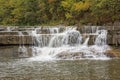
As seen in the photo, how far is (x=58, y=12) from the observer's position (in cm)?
4266

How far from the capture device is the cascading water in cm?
2801

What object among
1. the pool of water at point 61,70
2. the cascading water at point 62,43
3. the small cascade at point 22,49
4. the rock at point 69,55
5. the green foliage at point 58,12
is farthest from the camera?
the green foliage at point 58,12

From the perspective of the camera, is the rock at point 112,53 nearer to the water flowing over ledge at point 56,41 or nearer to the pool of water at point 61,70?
the water flowing over ledge at point 56,41

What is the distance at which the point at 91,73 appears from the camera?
20.5m

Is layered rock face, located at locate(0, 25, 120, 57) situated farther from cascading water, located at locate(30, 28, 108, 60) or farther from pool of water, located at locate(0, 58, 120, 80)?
pool of water, located at locate(0, 58, 120, 80)

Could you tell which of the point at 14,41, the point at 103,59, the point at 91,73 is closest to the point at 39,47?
the point at 14,41

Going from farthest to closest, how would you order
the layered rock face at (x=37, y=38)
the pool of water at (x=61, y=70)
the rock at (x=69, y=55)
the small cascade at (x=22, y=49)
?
the layered rock face at (x=37, y=38)
the small cascade at (x=22, y=49)
the rock at (x=69, y=55)
the pool of water at (x=61, y=70)

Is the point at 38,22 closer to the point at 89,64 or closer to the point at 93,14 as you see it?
the point at 93,14

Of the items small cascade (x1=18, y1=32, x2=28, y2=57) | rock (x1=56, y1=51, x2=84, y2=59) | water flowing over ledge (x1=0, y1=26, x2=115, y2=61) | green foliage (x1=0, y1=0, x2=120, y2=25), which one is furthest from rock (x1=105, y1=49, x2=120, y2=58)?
green foliage (x1=0, y1=0, x2=120, y2=25)

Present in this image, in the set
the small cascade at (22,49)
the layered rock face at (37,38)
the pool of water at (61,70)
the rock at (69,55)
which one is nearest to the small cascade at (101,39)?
the layered rock face at (37,38)

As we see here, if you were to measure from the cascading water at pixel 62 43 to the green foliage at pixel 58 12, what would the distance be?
408cm

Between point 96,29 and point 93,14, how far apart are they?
4.83 meters

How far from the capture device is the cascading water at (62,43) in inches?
1103

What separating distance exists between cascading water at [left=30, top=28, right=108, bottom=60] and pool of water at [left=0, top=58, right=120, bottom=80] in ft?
9.33
